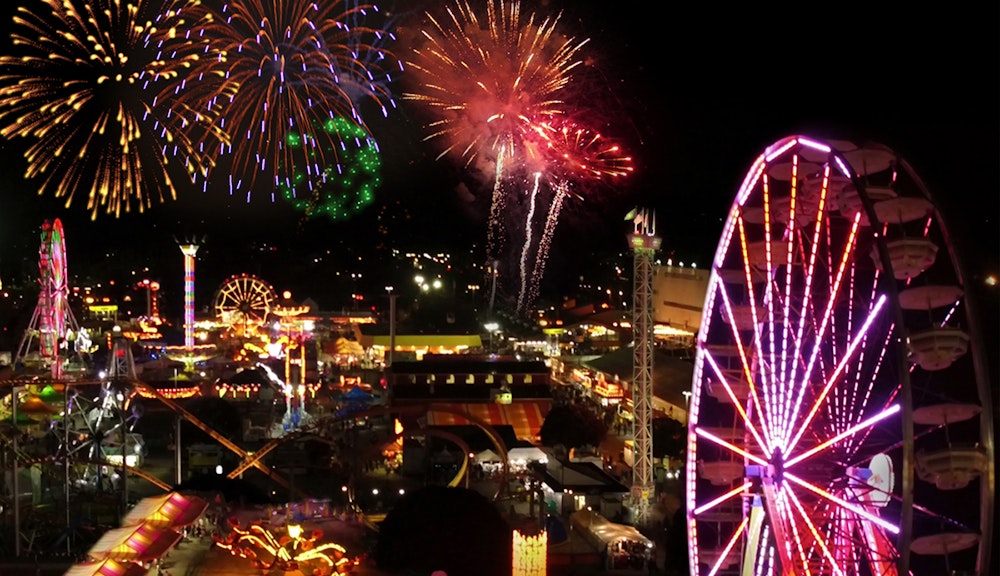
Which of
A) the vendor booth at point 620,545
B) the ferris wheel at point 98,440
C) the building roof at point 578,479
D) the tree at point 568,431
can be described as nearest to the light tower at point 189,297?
the ferris wheel at point 98,440

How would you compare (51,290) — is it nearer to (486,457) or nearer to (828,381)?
(486,457)

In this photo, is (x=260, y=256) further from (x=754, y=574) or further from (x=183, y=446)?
(x=754, y=574)

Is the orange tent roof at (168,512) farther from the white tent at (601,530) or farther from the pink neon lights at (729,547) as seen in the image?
the pink neon lights at (729,547)

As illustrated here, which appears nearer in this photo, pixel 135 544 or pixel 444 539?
pixel 135 544

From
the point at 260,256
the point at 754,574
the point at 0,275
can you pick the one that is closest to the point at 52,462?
the point at 754,574

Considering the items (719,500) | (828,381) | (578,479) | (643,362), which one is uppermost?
(828,381)

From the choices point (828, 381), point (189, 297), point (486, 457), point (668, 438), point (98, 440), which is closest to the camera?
point (828, 381)

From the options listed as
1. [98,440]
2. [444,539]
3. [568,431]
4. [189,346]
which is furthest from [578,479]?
[189,346]
